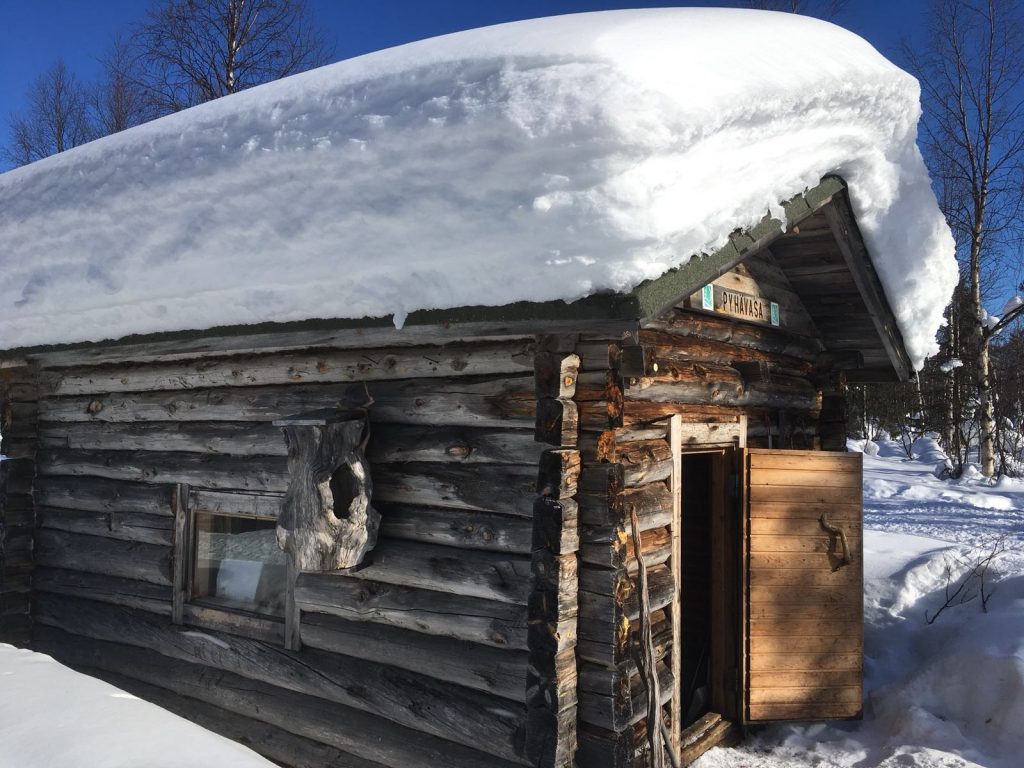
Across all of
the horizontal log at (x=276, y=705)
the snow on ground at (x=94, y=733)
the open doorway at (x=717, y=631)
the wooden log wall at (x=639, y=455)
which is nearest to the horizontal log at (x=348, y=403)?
the wooden log wall at (x=639, y=455)

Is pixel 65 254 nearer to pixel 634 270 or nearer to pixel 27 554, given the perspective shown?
pixel 27 554

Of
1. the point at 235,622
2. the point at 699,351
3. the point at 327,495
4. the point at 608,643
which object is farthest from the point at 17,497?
the point at 699,351

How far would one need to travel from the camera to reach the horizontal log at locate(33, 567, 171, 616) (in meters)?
5.83

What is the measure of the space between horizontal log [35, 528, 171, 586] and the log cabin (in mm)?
30

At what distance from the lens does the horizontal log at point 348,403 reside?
4.18 metres

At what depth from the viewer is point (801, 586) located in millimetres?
5629

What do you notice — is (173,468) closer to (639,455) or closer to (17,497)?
(17,497)

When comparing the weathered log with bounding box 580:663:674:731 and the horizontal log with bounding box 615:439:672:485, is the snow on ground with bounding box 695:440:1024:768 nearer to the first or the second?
the weathered log with bounding box 580:663:674:731

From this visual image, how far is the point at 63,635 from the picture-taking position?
6.40 metres

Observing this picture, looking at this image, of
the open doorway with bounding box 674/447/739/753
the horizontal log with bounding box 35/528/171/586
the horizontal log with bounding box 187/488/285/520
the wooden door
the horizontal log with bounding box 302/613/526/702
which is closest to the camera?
the horizontal log with bounding box 302/613/526/702

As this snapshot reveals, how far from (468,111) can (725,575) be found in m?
3.57

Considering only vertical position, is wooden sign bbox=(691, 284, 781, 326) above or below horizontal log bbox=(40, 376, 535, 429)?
above

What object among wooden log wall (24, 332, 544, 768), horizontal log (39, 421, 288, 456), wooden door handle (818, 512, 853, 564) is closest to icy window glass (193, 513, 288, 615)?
wooden log wall (24, 332, 544, 768)

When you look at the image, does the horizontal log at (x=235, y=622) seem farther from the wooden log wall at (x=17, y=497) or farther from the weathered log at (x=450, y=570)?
the wooden log wall at (x=17, y=497)
